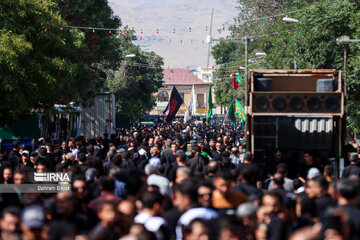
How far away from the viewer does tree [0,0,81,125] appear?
23422 mm

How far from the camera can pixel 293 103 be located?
17.1m

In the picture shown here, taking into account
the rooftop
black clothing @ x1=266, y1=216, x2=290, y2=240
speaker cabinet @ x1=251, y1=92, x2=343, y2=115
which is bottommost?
black clothing @ x1=266, y1=216, x2=290, y2=240

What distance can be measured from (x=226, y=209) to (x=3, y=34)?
16724 mm

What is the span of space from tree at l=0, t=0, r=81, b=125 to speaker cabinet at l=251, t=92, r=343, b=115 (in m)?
9.25

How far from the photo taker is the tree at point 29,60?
23.4 m

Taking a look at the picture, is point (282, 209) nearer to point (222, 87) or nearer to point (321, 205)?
point (321, 205)

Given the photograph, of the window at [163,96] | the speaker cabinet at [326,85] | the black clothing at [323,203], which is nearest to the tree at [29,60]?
the speaker cabinet at [326,85]

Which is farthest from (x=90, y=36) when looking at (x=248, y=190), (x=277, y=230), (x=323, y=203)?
(x=277, y=230)

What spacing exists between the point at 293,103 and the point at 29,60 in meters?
11.1

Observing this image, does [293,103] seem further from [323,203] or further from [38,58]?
[38,58]

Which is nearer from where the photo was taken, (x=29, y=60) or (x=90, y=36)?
(x=29, y=60)

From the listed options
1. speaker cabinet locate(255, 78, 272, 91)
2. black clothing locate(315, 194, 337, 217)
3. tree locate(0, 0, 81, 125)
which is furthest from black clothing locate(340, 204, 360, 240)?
tree locate(0, 0, 81, 125)

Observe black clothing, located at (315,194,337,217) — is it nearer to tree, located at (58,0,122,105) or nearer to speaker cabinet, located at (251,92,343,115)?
speaker cabinet, located at (251,92,343,115)

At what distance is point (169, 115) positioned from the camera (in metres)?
36.3
